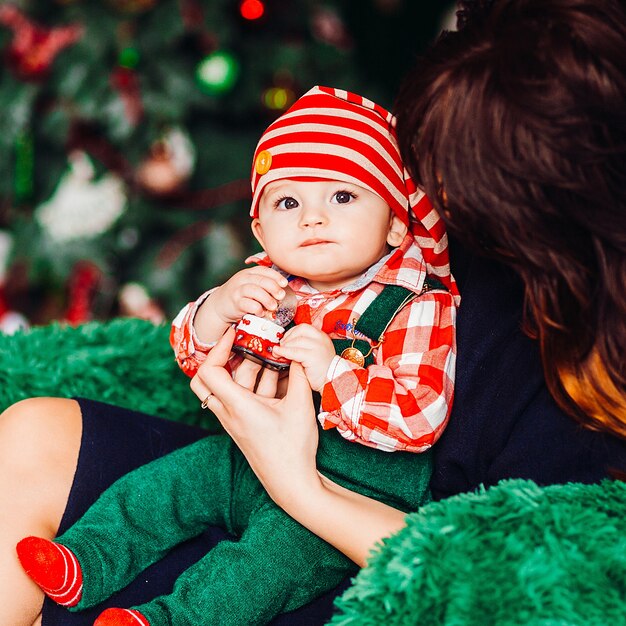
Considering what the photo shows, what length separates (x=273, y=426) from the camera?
1011 mm

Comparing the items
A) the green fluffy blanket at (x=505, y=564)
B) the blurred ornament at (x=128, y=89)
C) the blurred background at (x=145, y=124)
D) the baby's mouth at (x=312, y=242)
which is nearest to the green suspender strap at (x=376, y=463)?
the baby's mouth at (x=312, y=242)

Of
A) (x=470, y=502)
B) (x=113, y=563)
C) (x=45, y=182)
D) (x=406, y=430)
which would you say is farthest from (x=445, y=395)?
(x=45, y=182)

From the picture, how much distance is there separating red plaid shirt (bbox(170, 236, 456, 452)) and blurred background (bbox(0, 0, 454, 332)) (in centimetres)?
118

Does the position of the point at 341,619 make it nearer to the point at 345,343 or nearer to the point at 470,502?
the point at 470,502

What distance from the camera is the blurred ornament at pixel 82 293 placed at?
2.44 metres

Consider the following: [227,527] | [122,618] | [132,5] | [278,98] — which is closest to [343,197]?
[227,527]

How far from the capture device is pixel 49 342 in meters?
1.37

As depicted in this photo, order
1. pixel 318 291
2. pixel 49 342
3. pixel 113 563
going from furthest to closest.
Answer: pixel 49 342, pixel 318 291, pixel 113 563

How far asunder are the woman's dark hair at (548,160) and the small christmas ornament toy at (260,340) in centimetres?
31

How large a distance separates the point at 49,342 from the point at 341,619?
81 centimetres

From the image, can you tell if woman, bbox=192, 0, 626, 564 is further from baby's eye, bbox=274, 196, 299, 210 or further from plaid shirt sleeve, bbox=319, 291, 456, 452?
baby's eye, bbox=274, 196, 299, 210

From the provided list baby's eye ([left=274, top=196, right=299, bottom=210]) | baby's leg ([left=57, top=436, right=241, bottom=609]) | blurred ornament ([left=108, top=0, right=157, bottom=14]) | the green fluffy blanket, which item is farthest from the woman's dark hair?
blurred ornament ([left=108, top=0, right=157, bottom=14])

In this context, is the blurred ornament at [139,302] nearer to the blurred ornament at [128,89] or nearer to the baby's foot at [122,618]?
the blurred ornament at [128,89]

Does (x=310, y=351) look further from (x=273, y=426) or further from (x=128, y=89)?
(x=128, y=89)
